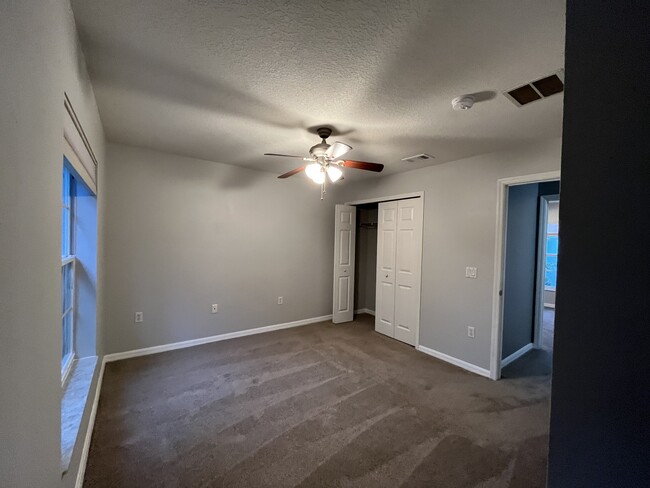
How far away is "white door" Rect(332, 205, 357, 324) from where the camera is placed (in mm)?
4664

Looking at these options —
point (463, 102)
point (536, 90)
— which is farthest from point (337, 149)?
point (536, 90)

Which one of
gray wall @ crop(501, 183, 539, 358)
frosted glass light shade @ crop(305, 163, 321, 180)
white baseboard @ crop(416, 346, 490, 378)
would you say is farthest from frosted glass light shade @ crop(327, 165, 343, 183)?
white baseboard @ crop(416, 346, 490, 378)

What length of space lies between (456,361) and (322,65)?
3.34 meters

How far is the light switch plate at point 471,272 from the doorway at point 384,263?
0.63 m

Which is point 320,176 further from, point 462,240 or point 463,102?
point 462,240

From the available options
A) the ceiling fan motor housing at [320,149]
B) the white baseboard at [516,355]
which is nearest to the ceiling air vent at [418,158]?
the ceiling fan motor housing at [320,149]

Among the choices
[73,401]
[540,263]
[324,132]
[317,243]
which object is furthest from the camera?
[317,243]

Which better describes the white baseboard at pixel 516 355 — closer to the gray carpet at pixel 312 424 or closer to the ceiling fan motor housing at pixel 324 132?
the gray carpet at pixel 312 424

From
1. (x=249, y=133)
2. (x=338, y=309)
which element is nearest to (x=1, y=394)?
(x=249, y=133)

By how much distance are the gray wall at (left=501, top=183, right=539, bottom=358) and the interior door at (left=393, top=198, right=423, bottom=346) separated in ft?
3.35

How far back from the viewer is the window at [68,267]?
1977mm

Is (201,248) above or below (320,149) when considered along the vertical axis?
below

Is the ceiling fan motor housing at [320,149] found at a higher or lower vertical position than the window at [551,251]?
higher

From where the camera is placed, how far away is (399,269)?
4.03 m
